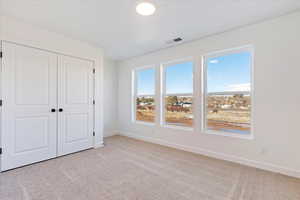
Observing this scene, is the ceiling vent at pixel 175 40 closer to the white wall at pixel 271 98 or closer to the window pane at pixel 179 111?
the white wall at pixel 271 98

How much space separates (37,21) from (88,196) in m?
2.87

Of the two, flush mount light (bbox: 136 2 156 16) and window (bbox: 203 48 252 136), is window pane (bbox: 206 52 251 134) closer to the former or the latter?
window (bbox: 203 48 252 136)

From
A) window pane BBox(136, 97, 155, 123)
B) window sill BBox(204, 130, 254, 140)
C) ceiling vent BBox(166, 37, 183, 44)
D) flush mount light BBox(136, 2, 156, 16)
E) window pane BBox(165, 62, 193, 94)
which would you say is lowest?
window sill BBox(204, 130, 254, 140)

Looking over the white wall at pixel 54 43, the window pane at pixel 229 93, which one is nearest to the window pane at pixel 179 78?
the window pane at pixel 229 93

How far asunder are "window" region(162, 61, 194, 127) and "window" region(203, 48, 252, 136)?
0.41 m

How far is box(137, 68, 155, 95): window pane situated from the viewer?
4.33 metres

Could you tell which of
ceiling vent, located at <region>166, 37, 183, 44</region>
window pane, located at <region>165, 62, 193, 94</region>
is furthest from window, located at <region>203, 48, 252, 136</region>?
ceiling vent, located at <region>166, 37, 183, 44</region>

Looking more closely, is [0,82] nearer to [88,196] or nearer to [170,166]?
[88,196]

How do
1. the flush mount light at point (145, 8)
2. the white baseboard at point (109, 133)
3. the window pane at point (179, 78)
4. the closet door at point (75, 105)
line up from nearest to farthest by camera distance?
the flush mount light at point (145, 8), the closet door at point (75, 105), the window pane at point (179, 78), the white baseboard at point (109, 133)

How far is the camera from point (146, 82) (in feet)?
14.8

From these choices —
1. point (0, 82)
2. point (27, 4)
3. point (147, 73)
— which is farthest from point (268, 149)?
point (0, 82)

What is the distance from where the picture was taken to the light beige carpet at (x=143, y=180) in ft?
6.01

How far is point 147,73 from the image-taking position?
4.50 meters

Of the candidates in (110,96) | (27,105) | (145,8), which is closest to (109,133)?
(110,96)
